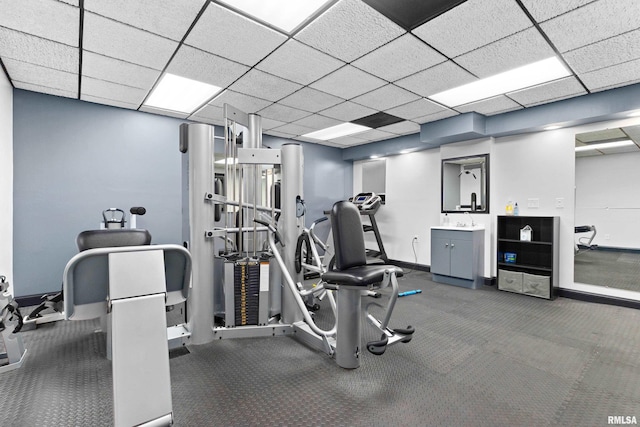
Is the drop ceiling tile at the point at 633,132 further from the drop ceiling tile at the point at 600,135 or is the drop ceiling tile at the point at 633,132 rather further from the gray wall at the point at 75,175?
the gray wall at the point at 75,175

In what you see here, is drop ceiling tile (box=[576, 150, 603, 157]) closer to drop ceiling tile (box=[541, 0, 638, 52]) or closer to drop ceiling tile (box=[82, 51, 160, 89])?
drop ceiling tile (box=[541, 0, 638, 52])

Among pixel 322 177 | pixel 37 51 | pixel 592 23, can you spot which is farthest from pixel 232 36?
pixel 322 177

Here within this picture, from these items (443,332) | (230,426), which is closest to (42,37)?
(230,426)

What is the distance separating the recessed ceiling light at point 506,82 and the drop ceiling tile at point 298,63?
64.3 inches

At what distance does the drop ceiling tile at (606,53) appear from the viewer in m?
2.56

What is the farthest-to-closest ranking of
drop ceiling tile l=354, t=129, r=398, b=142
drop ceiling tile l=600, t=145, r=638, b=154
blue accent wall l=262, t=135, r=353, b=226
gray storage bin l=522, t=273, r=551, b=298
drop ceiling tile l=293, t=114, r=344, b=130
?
1. blue accent wall l=262, t=135, r=353, b=226
2. drop ceiling tile l=354, t=129, r=398, b=142
3. drop ceiling tile l=293, t=114, r=344, b=130
4. gray storage bin l=522, t=273, r=551, b=298
5. drop ceiling tile l=600, t=145, r=638, b=154

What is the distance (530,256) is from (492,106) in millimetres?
2401

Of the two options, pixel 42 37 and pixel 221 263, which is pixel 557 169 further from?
pixel 42 37

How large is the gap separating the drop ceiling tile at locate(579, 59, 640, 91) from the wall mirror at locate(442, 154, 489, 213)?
5.51 feet

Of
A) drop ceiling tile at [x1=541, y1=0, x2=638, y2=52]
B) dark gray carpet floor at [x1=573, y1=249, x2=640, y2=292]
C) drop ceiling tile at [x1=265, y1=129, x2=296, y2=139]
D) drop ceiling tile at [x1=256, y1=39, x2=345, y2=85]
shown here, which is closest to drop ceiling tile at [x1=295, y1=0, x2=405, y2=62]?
drop ceiling tile at [x1=256, y1=39, x2=345, y2=85]

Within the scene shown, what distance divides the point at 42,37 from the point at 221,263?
2474 mm

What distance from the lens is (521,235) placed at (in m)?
4.61

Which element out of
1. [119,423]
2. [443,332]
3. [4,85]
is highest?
[4,85]

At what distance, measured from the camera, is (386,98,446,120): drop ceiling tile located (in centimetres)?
419
